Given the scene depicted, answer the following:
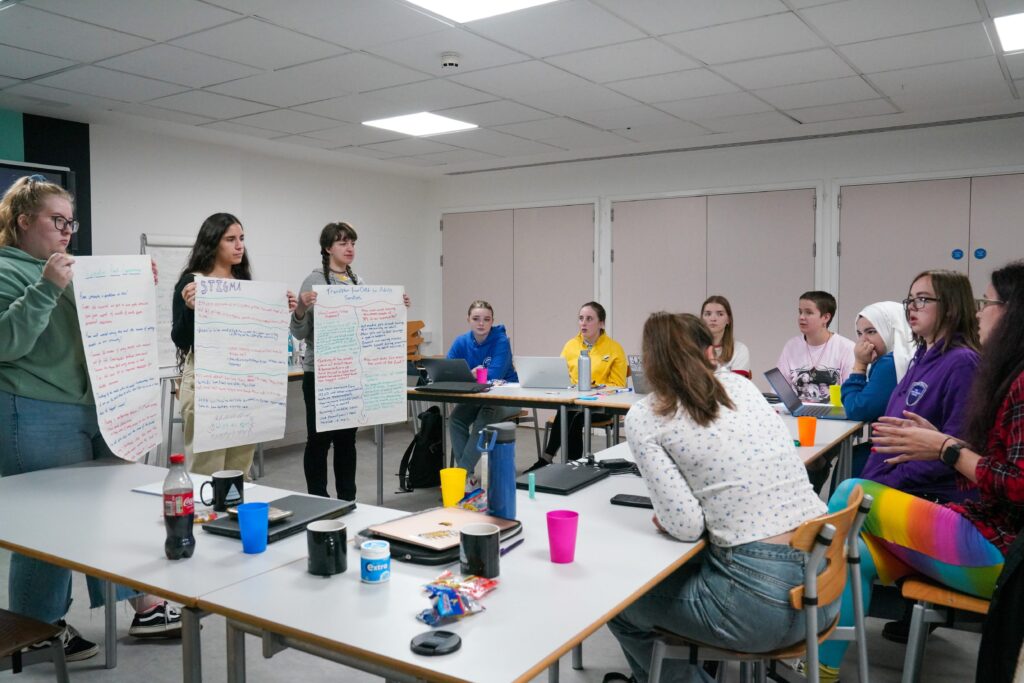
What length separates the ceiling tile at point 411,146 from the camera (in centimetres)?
612

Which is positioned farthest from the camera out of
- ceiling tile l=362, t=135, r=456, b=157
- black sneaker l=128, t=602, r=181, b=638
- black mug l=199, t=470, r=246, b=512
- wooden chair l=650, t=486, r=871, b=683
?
ceiling tile l=362, t=135, r=456, b=157

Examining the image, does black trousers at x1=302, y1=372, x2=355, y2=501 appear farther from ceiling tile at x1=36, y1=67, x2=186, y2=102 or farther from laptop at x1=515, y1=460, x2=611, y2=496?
ceiling tile at x1=36, y1=67, x2=186, y2=102

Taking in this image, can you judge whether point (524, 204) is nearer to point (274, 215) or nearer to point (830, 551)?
point (274, 215)

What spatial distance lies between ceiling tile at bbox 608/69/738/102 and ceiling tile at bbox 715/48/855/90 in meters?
0.10

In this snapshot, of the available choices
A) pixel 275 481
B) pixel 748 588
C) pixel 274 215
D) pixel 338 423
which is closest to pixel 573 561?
pixel 748 588

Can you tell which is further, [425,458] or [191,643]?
[425,458]

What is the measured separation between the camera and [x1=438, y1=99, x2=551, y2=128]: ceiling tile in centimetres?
496

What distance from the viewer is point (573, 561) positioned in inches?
66.4

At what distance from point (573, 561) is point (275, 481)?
4351 millimetres

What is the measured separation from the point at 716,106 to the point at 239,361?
11.7 ft

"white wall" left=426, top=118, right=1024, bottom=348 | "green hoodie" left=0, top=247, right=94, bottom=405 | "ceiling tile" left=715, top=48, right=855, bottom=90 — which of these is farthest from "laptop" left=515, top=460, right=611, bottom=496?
"white wall" left=426, top=118, right=1024, bottom=348

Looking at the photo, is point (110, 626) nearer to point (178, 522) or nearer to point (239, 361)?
point (239, 361)

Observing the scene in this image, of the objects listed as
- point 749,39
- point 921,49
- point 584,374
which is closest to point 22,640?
point 584,374

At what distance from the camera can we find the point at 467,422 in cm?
523
